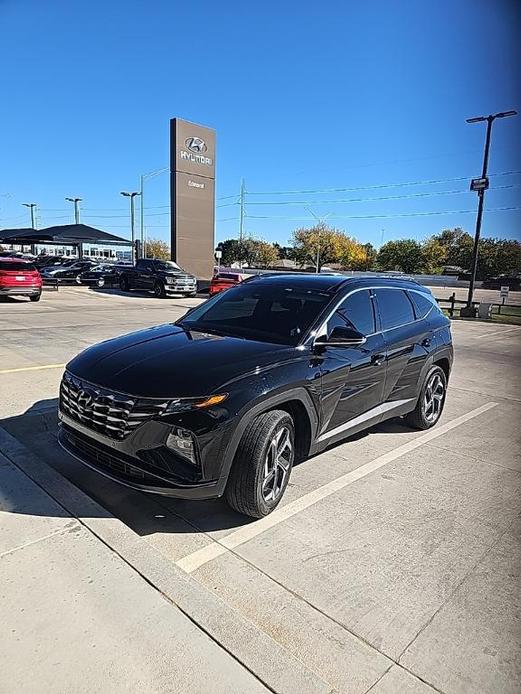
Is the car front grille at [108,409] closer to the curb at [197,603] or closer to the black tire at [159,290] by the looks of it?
the curb at [197,603]

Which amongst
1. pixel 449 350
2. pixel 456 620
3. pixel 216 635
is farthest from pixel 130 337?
pixel 449 350

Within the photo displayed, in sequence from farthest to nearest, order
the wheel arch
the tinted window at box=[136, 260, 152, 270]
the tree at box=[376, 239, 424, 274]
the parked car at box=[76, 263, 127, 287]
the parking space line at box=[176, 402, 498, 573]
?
1. the tree at box=[376, 239, 424, 274]
2. the parked car at box=[76, 263, 127, 287]
3. the tinted window at box=[136, 260, 152, 270]
4. the wheel arch
5. the parking space line at box=[176, 402, 498, 573]

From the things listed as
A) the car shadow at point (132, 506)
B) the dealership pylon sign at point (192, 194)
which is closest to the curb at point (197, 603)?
the car shadow at point (132, 506)

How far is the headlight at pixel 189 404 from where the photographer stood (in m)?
2.83

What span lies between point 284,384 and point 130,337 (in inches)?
58.2

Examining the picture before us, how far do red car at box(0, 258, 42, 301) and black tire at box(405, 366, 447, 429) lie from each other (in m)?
16.5

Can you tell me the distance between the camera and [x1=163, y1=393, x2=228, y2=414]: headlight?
283 centimetres

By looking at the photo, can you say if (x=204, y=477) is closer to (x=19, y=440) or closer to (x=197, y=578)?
(x=197, y=578)

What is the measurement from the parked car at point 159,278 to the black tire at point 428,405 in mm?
19729

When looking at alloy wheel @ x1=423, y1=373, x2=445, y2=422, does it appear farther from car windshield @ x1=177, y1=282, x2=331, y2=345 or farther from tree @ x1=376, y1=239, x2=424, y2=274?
tree @ x1=376, y1=239, x2=424, y2=274

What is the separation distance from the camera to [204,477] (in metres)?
2.83

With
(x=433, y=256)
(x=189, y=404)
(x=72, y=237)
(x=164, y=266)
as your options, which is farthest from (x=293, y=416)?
(x=433, y=256)

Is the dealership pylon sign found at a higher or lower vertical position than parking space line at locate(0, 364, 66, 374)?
higher

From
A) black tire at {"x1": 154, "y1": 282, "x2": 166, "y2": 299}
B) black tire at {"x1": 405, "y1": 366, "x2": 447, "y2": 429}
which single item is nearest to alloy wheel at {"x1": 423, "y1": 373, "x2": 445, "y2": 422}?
black tire at {"x1": 405, "y1": 366, "x2": 447, "y2": 429}
